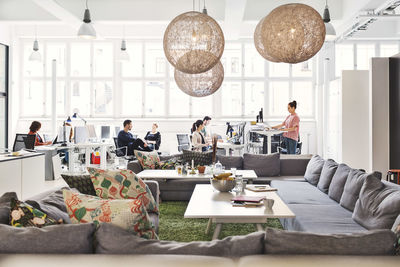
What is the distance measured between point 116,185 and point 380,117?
5483 mm

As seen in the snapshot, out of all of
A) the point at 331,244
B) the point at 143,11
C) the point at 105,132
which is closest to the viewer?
the point at 331,244

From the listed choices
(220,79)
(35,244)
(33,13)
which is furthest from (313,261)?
(33,13)

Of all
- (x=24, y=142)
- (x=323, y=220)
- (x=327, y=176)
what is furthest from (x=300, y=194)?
(x=24, y=142)

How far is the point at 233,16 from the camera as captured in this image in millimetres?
8211

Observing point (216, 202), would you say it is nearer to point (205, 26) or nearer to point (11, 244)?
point (205, 26)

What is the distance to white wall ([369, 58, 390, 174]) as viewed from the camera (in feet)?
22.4

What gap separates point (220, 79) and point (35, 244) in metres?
2.85

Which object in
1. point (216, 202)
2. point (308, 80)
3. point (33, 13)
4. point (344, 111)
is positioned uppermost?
point (33, 13)

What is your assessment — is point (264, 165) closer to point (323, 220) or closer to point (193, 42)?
point (323, 220)

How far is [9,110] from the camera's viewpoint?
38.2ft

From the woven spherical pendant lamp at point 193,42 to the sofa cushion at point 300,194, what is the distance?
1.94m

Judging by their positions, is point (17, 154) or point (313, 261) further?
point (17, 154)

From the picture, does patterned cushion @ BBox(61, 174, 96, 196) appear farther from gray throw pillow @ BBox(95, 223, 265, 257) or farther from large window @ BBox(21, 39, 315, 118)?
large window @ BBox(21, 39, 315, 118)

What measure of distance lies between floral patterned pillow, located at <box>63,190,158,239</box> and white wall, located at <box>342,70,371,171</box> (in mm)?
7025
